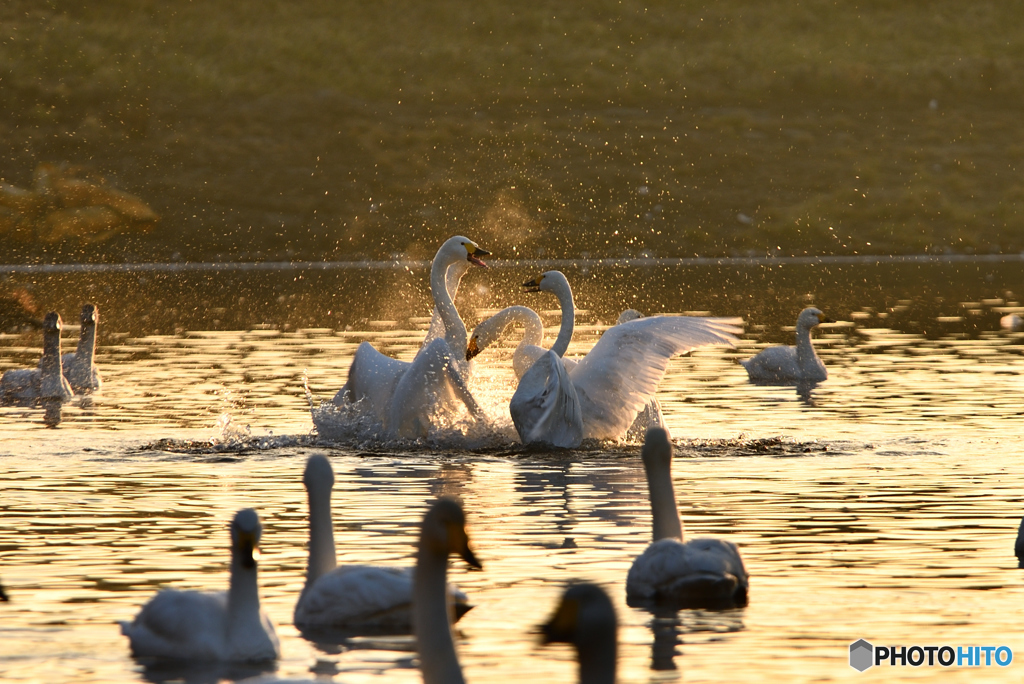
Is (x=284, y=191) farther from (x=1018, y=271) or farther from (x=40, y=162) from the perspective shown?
(x=1018, y=271)

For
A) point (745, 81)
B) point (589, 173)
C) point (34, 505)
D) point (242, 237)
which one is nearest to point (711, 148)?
point (589, 173)

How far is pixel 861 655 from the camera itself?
8.80 m

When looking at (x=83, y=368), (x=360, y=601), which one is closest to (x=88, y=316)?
(x=83, y=368)

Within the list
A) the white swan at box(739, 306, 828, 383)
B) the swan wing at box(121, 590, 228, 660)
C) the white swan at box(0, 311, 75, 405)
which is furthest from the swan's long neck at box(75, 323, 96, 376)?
the swan wing at box(121, 590, 228, 660)

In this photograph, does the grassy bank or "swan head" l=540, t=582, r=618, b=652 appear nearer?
"swan head" l=540, t=582, r=618, b=652

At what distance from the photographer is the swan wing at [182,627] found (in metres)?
8.66

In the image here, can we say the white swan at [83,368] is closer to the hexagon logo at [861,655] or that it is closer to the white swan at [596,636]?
the hexagon logo at [861,655]

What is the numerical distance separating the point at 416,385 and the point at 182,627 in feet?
24.8

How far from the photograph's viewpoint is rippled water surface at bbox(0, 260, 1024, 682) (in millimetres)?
9094

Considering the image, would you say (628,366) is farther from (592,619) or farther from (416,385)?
(592,619)

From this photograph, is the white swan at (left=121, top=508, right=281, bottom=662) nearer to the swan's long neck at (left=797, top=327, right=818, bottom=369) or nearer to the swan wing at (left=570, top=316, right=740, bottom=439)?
the swan wing at (left=570, top=316, right=740, bottom=439)

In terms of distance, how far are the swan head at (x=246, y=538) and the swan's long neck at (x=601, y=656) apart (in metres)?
3.45

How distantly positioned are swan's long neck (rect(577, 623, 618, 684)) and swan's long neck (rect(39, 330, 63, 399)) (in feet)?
56.9

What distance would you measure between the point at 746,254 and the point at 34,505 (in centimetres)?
6903
